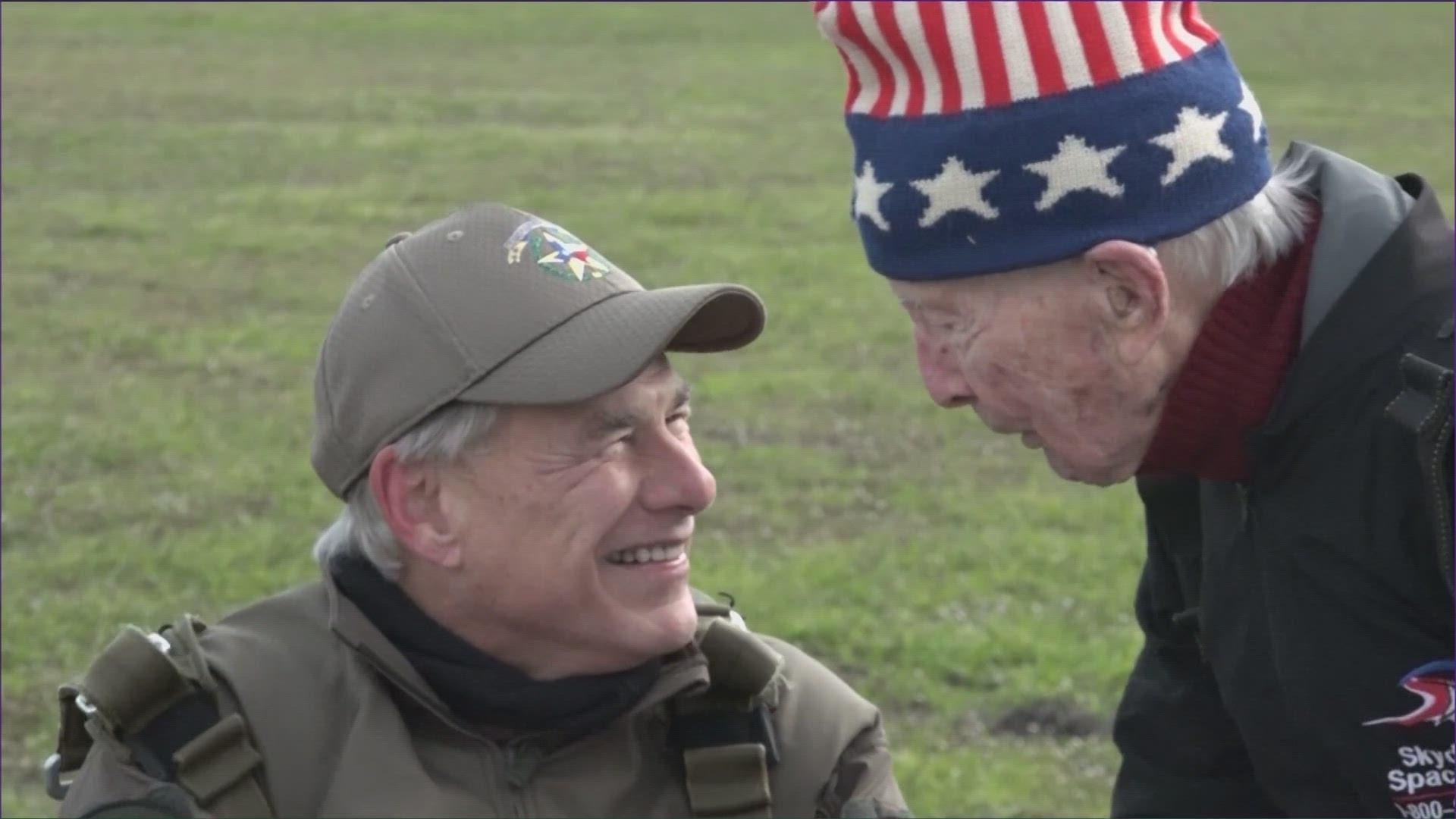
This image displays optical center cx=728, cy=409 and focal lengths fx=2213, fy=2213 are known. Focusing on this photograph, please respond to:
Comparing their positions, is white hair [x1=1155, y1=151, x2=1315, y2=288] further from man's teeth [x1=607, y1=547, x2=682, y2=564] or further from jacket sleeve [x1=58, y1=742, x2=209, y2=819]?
jacket sleeve [x1=58, y1=742, x2=209, y2=819]

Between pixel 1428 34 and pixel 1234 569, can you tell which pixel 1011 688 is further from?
pixel 1428 34

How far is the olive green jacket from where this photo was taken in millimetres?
2932

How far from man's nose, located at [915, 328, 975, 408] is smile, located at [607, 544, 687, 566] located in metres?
0.42

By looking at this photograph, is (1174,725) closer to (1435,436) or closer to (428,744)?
(1435,436)

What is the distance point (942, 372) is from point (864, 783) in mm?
586

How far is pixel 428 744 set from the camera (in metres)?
3.04

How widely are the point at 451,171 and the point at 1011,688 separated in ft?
40.8

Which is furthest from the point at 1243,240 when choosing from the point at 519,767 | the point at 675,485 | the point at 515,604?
the point at 519,767

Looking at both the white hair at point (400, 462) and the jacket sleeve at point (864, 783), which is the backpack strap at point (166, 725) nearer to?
the white hair at point (400, 462)

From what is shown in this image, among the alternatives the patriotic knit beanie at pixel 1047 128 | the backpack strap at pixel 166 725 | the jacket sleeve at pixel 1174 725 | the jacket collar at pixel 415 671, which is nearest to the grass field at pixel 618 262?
the jacket sleeve at pixel 1174 725

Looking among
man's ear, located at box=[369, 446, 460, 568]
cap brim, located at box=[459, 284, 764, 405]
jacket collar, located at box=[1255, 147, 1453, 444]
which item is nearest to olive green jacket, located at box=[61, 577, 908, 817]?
man's ear, located at box=[369, 446, 460, 568]

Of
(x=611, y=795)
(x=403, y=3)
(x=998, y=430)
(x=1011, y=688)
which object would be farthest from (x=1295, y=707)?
(x=403, y=3)

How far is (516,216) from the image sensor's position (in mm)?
3102

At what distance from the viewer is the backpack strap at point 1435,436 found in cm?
262
